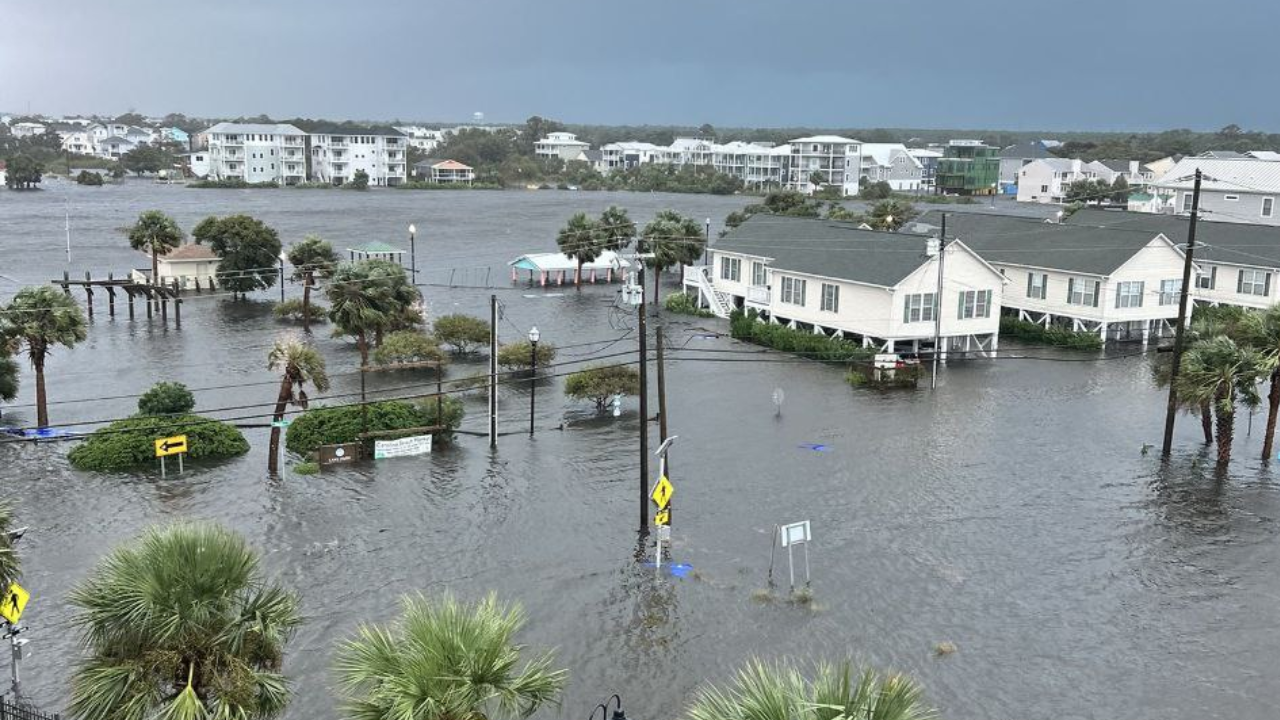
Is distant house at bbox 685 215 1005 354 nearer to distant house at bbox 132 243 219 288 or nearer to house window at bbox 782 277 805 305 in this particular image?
house window at bbox 782 277 805 305

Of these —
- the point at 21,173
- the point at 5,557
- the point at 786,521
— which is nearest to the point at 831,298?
the point at 786,521

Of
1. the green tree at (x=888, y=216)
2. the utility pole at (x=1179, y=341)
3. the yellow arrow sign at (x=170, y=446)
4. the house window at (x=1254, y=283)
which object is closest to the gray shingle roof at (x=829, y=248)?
the utility pole at (x=1179, y=341)

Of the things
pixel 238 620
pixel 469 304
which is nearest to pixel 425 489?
pixel 238 620

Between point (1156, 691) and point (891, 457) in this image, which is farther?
point (891, 457)

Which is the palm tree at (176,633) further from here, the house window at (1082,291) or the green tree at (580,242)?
the green tree at (580,242)

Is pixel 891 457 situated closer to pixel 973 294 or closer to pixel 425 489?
pixel 425 489

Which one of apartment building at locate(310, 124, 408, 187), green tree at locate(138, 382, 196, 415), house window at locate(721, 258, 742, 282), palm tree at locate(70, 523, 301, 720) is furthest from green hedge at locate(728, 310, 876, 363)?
apartment building at locate(310, 124, 408, 187)

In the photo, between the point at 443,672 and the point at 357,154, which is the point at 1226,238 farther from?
the point at 357,154
